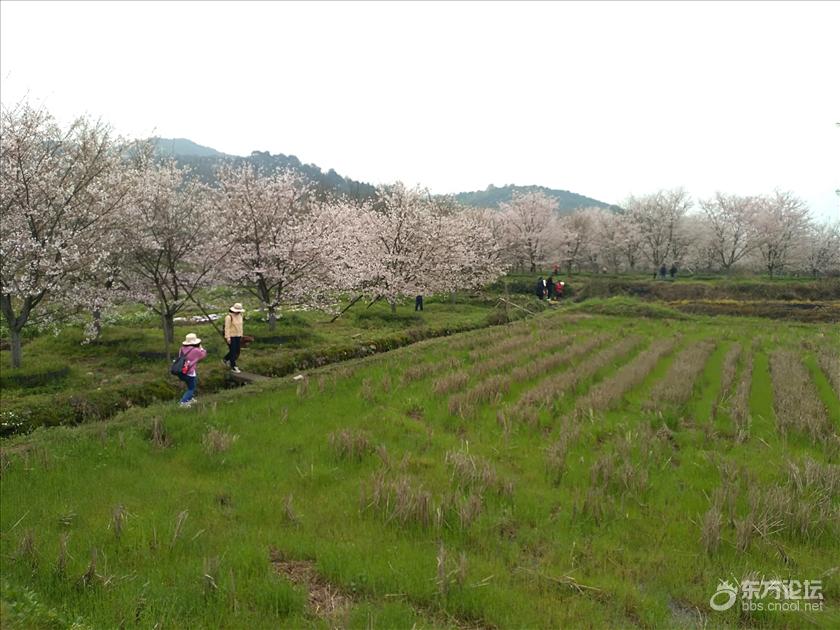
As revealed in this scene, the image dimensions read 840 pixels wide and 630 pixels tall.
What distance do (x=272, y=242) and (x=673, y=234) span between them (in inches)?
2205

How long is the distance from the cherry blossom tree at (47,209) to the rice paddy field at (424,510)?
22.4 ft

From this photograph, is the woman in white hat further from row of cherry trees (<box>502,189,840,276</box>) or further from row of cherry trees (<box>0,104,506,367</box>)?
row of cherry trees (<box>502,189,840,276</box>)

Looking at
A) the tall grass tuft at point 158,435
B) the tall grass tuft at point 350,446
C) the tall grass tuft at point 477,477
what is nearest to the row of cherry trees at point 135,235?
the tall grass tuft at point 158,435

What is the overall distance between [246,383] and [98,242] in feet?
24.0

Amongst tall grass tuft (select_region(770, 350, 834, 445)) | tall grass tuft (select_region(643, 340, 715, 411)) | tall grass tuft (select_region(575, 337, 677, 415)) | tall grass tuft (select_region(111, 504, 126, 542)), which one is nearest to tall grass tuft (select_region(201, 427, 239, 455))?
tall grass tuft (select_region(111, 504, 126, 542))

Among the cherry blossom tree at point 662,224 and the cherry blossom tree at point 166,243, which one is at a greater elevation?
the cherry blossom tree at point 662,224

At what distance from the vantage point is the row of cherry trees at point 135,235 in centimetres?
1346

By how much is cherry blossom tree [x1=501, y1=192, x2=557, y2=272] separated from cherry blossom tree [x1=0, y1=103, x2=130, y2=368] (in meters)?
48.5

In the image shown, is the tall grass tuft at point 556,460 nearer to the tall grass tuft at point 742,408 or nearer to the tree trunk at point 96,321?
the tall grass tuft at point 742,408

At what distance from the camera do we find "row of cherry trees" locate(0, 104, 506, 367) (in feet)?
44.2

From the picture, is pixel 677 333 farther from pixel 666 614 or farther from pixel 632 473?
pixel 666 614

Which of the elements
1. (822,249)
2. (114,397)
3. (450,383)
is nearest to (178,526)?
(114,397)

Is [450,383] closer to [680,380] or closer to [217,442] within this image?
[217,442]

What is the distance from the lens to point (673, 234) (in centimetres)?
6028
